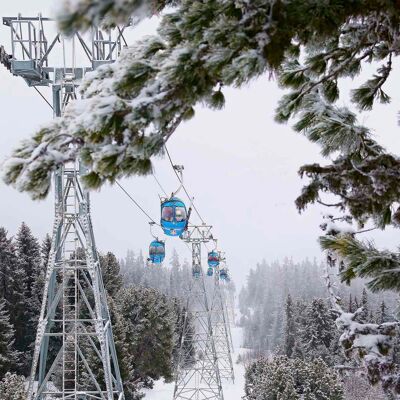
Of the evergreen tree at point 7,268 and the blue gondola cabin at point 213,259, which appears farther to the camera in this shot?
the evergreen tree at point 7,268

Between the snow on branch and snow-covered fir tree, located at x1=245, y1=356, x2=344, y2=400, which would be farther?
snow-covered fir tree, located at x1=245, y1=356, x2=344, y2=400

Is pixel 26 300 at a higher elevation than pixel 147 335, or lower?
higher

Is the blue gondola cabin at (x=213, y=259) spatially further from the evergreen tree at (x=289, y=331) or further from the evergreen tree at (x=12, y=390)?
the evergreen tree at (x=289, y=331)

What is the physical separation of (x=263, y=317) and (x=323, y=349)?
154 ft

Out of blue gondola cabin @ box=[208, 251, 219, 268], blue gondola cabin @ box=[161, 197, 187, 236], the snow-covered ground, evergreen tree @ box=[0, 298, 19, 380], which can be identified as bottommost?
the snow-covered ground

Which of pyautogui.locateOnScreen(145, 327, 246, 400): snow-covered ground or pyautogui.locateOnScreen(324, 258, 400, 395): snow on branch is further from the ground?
pyautogui.locateOnScreen(324, 258, 400, 395): snow on branch

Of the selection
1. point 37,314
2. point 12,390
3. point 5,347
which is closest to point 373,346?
point 12,390

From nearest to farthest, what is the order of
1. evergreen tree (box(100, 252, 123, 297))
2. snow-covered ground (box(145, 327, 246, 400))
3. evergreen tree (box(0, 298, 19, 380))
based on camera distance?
evergreen tree (box(0, 298, 19, 380)), snow-covered ground (box(145, 327, 246, 400)), evergreen tree (box(100, 252, 123, 297))

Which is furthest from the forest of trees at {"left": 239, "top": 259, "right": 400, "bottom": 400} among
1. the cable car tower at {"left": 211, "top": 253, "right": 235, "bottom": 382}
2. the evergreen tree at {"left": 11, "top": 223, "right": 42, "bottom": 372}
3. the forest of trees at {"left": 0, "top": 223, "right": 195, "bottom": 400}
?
the evergreen tree at {"left": 11, "top": 223, "right": 42, "bottom": 372}

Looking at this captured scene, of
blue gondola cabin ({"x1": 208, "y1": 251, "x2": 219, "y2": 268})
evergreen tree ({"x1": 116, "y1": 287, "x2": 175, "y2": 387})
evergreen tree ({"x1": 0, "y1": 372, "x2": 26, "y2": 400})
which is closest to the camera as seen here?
evergreen tree ({"x1": 0, "y1": 372, "x2": 26, "y2": 400})

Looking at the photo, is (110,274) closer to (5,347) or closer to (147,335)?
(147,335)

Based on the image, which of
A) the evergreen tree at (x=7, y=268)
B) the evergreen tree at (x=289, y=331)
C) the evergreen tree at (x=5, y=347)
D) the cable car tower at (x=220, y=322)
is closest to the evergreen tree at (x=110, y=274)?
the evergreen tree at (x=7, y=268)

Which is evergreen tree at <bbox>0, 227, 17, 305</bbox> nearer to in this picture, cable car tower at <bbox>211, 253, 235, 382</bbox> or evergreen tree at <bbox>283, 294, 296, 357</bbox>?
cable car tower at <bbox>211, 253, 235, 382</bbox>

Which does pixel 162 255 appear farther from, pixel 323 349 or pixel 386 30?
pixel 323 349
